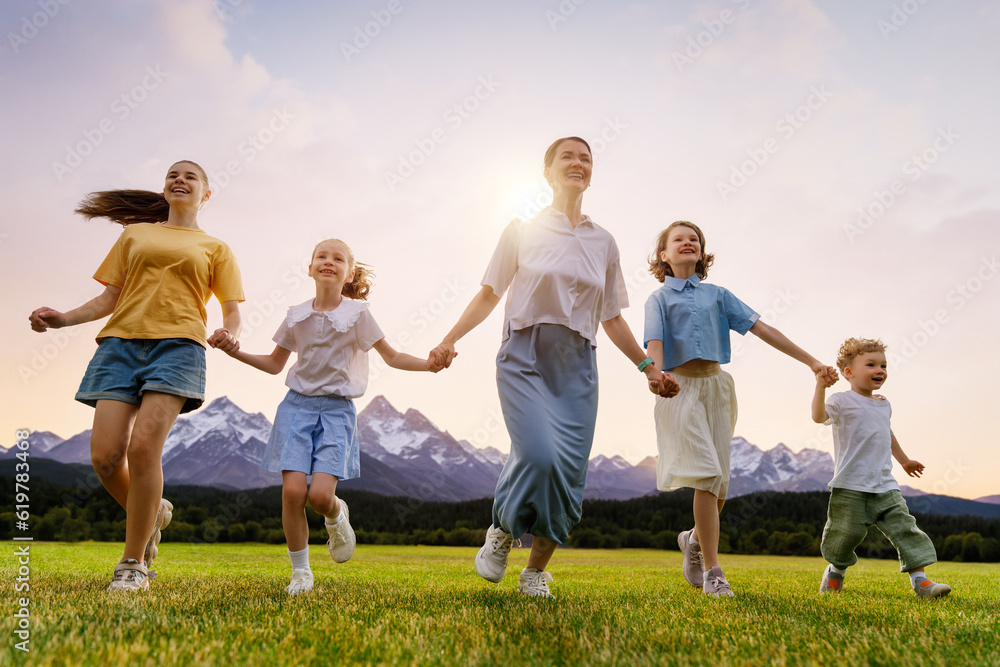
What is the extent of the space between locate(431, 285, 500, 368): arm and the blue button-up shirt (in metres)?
1.69

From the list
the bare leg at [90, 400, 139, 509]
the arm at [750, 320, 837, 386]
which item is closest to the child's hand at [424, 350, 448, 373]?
the bare leg at [90, 400, 139, 509]

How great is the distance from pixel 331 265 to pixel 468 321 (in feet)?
5.16

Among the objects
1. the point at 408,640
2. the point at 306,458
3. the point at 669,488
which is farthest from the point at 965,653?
the point at 306,458

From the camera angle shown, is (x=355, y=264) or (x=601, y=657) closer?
(x=601, y=657)

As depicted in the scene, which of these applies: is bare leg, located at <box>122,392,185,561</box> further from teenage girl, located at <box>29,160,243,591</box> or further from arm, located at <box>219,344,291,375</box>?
arm, located at <box>219,344,291,375</box>

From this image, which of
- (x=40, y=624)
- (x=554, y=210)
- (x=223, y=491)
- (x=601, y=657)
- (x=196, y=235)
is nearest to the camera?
(x=601, y=657)

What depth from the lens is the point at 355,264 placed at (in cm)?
590

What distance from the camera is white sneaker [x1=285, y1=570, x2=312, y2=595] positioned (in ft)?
15.2

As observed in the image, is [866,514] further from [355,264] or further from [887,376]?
[355,264]

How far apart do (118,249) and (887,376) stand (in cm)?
665

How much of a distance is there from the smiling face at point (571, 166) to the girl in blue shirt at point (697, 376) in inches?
58.9

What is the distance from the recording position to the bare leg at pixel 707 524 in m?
5.13

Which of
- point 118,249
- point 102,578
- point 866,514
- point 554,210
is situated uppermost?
point 554,210

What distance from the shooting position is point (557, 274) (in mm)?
4359
